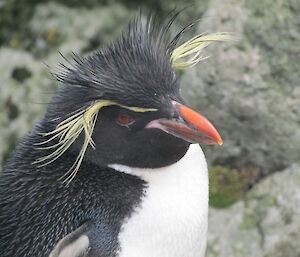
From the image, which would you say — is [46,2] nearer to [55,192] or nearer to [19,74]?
[19,74]

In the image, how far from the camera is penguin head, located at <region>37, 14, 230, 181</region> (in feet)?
9.32

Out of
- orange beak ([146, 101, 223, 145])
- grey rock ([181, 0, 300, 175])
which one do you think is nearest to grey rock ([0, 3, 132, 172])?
grey rock ([181, 0, 300, 175])

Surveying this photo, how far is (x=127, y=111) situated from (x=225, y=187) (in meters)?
1.56

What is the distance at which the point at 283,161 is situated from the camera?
4277 mm

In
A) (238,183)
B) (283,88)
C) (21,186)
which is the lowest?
(238,183)

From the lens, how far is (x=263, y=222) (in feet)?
13.5

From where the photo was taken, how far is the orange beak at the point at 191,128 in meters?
2.77

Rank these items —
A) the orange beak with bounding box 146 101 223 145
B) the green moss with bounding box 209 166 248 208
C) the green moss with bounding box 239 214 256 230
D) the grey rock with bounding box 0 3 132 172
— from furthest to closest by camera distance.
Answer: the grey rock with bounding box 0 3 132 172 < the green moss with bounding box 209 166 248 208 < the green moss with bounding box 239 214 256 230 < the orange beak with bounding box 146 101 223 145

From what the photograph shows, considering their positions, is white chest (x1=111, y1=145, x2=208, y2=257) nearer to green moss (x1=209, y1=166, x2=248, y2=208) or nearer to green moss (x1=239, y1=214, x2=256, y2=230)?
green moss (x1=239, y1=214, x2=256, y2=230)

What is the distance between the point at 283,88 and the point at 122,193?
150cm

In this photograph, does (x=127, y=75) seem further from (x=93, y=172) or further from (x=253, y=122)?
(x=253, y=122)

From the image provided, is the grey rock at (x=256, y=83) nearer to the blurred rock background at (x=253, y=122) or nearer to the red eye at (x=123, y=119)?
the blurred rock background at (x=253, y=122)

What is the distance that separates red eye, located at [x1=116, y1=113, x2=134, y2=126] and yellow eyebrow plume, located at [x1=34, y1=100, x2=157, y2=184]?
38mm

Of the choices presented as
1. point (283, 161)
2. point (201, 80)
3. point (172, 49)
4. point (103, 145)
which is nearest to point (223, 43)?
point (201, 80)
